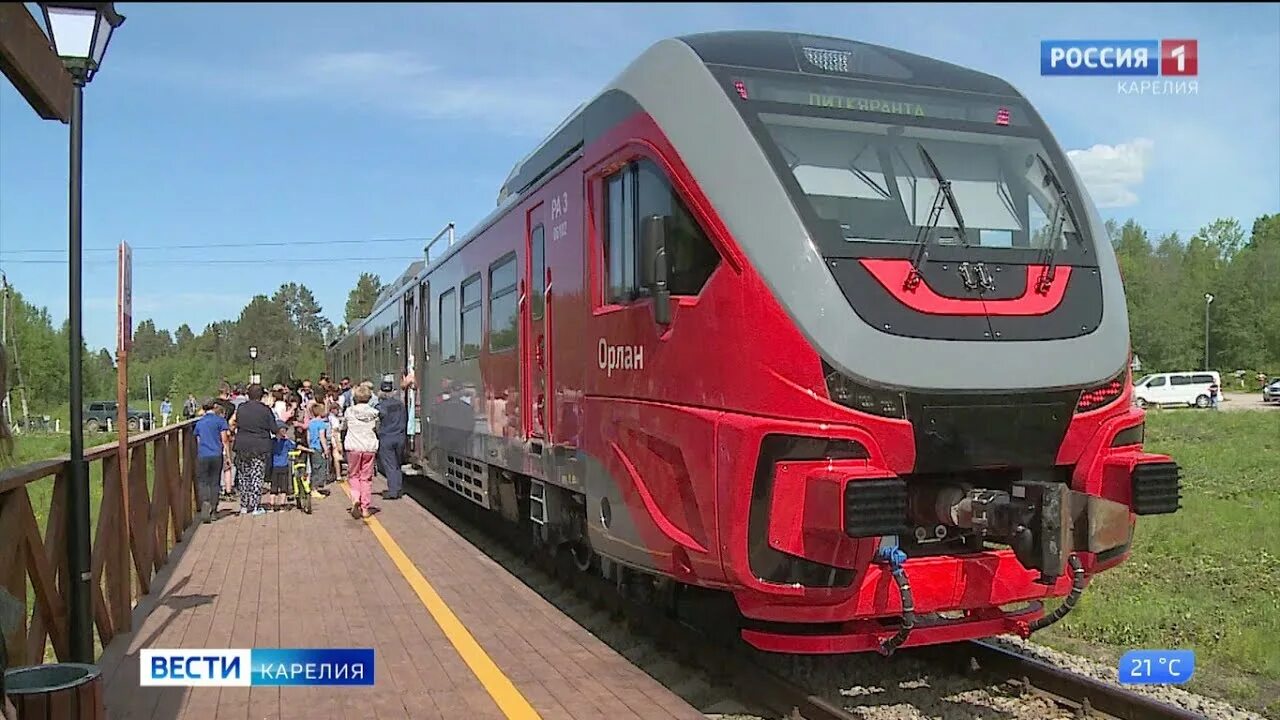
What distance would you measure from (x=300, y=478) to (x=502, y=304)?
6422 mm

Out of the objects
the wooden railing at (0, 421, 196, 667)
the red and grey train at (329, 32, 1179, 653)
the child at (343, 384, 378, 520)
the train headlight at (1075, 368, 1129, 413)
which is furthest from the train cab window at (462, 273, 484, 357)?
the train headlight at (1075, 368, 1129, 413)

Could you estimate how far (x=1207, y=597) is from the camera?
8.19 metres

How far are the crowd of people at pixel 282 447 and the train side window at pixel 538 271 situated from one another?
5.73 meters

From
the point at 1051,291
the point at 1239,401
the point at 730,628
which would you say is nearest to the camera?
the point at 1051,291

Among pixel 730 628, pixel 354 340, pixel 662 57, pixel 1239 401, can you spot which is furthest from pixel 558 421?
pixel 1239 401

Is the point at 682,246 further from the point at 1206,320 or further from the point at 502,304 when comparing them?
the point at 1206,320

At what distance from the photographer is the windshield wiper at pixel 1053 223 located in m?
5.30

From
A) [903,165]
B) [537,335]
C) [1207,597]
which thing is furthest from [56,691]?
[1207,597]

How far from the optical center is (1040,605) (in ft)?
17.9

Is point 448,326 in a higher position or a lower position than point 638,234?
lower

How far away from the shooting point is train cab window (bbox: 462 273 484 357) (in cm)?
1034

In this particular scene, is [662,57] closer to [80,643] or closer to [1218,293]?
[80,643]

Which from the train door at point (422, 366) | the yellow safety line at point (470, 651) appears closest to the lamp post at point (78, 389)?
the yellow safety line at point (470, 651)

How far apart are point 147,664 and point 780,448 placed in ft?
13.9
